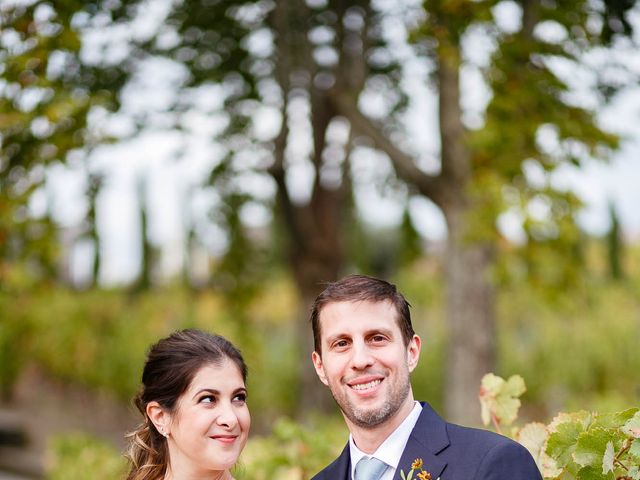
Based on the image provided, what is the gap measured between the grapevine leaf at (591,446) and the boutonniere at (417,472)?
0.40 m

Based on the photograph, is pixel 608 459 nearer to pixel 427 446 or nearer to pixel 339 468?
pixel 427 446

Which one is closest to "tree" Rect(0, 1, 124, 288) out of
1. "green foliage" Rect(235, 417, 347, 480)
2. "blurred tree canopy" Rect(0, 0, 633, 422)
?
"blurred tree canopy" Rect(0, 0, 633, 422)

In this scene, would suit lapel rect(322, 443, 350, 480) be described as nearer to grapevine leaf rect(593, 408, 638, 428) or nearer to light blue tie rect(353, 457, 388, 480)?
light blue tie rect(353, 457, 388, 480)

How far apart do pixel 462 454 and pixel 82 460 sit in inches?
258

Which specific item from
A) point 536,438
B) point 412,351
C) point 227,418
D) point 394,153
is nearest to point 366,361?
point 412,351

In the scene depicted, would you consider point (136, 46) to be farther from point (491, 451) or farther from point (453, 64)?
point (491, 451)

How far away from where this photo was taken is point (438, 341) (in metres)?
14.4

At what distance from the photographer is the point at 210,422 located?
103 inches

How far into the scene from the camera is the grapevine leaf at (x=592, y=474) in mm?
2279

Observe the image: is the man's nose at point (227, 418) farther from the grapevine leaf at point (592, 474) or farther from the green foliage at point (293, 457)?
the green foliage at point (293, 457)

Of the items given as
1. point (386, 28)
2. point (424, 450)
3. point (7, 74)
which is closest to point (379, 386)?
point (424, 450)

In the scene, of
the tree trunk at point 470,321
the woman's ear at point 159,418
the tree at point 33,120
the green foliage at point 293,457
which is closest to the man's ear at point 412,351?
the woman's ear at point 159,418

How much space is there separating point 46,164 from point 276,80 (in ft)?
15.1

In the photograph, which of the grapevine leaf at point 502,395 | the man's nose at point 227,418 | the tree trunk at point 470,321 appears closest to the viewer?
the man's nose at point 227,418
